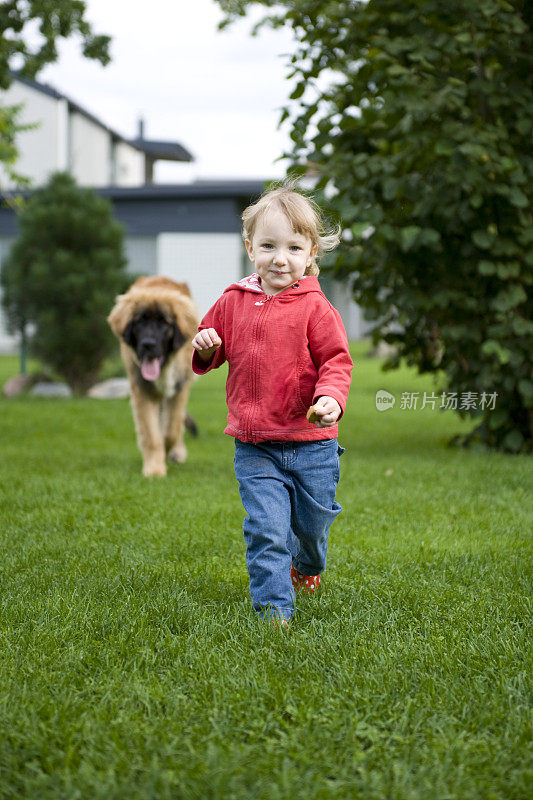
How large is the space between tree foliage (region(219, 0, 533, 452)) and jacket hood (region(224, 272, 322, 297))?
3.42 meters

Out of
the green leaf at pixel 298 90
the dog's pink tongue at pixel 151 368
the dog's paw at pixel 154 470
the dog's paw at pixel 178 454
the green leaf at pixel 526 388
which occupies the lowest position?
the dog's paw at pixel 178 454

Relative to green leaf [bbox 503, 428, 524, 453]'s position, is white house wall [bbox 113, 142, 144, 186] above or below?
above

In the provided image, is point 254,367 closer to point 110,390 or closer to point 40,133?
point 110,390

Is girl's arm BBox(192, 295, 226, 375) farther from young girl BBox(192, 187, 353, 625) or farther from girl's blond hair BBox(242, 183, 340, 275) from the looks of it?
girl's blond hair BBox(242, 183, 340, 275)

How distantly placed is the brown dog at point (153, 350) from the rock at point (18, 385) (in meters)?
8.78

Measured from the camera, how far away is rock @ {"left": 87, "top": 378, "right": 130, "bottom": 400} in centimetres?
1462

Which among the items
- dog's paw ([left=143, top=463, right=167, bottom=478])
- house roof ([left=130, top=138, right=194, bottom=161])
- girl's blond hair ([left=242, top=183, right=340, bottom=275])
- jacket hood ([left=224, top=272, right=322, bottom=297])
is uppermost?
house roof ([left=130, top=138, right=194, bottom=161])

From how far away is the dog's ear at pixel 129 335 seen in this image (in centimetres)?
617

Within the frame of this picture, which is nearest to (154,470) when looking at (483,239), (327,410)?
(483,239)

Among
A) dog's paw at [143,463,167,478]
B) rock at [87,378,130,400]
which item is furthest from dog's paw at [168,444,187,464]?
rock at [87,378,130,400]

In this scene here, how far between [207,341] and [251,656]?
1074mm

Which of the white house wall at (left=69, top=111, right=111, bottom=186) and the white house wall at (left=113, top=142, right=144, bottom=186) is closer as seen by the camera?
the white house wall at (left=69, top=111, right=111, bottom=186)

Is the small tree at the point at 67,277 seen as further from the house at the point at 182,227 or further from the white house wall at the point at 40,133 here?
the white house wall at the point at 40,133

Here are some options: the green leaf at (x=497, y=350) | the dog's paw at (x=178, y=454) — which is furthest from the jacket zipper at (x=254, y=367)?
the dog's paw at (x=178, y=454)
